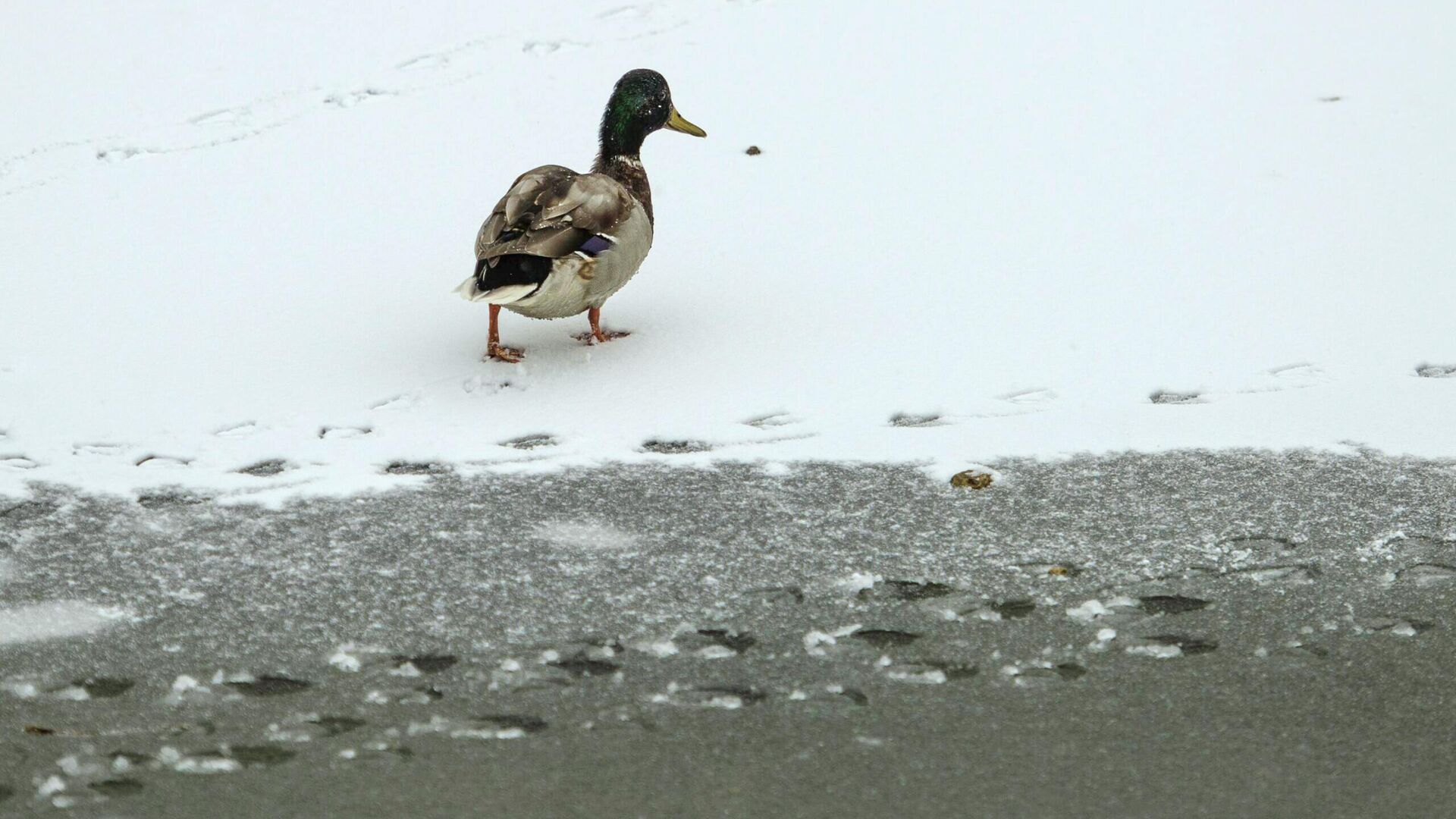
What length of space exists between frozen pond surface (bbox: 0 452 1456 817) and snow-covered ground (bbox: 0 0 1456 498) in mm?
344

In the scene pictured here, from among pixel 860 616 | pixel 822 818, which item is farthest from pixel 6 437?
pixel 822 818

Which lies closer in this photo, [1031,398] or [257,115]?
[1031,398]

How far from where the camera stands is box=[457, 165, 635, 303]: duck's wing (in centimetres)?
459

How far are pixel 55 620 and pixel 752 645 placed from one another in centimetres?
144

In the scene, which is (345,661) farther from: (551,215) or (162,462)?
(551,215)

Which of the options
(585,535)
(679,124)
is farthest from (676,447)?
(679,124)

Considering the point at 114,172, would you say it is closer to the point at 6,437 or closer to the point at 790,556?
the point at 6,437

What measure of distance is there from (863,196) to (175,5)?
4036 millimetres

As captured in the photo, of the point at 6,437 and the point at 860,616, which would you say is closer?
the point at 860,616

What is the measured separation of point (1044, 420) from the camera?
4.34m

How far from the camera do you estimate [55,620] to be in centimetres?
312

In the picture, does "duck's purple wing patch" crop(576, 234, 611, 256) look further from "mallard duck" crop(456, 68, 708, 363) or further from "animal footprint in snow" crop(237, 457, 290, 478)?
"animal footprint in snow" crop(237, 457, 290, 478)

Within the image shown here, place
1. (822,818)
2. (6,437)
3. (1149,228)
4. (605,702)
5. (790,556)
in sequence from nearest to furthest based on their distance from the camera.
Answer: (822,818)
(605,702)
(790,556)
(6,437)
(1149,228)

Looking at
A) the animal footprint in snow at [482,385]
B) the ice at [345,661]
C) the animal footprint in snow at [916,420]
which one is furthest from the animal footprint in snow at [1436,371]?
the ice at [345,661]
